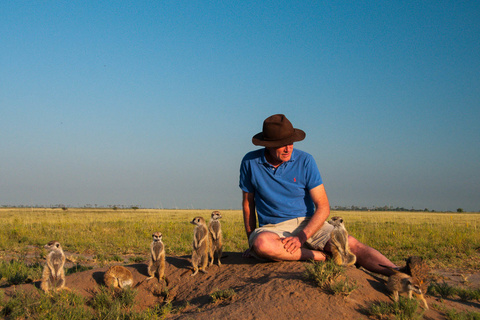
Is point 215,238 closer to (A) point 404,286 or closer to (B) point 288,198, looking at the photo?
(B) point 288,198

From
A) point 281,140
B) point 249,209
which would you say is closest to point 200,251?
point 249,209

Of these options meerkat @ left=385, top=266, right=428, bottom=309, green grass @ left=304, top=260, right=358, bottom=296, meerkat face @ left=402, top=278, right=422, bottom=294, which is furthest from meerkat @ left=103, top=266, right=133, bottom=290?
meerkat face @ left=402, top=278, right=422, bottom=294

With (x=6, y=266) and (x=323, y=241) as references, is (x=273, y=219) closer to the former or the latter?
(x=323, y=241)

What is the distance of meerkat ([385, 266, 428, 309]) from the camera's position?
453 centimetres

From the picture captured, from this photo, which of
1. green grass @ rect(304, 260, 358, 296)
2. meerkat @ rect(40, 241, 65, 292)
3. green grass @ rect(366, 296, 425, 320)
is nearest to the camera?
green grass @ rect(366, 296, 425, 320)

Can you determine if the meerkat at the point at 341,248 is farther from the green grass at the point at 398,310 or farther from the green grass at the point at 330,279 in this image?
the green grass at the point at 398,310

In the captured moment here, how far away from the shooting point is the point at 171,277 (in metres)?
6.16

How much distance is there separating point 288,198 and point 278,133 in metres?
1.07

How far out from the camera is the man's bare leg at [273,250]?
5379 mm

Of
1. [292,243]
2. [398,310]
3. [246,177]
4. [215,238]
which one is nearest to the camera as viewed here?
[398,310]

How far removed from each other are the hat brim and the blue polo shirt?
32 cm

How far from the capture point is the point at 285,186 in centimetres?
601

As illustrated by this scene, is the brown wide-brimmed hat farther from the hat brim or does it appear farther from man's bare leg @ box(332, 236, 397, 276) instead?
man's bare leg @ box(332, 236, 397, 276)

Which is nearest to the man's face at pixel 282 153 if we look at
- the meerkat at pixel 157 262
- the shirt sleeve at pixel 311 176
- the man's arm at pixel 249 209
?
the shirt sleeve at pixel 311 176
